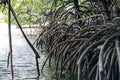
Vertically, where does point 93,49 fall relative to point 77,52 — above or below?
above

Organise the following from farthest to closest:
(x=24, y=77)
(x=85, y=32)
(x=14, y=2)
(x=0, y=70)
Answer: (x=14, y=2) < (x=0, y=70) < (x=24, y=77) < (x=85, y=32)

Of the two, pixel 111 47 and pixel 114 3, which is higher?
pixel 111 47

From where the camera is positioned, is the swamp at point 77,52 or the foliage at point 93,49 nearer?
the foliage at point 93,49

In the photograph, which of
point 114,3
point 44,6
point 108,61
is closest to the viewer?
point 108,61

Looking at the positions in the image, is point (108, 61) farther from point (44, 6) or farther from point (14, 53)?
point (44, 6)

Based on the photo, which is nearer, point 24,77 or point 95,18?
point 24,77

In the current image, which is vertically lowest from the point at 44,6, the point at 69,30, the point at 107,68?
the point at 44,6

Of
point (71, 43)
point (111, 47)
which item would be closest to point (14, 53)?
point (71, 43)

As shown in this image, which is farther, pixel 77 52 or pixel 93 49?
pixel 77 52

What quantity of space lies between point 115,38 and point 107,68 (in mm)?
474

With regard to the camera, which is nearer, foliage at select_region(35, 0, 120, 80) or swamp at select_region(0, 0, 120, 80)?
foliage at select_region(35, 0, 120, 80)

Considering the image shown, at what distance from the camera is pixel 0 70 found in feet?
33.4

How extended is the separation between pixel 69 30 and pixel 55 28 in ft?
5.65

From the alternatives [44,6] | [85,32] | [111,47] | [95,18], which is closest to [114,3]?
[95,18]
